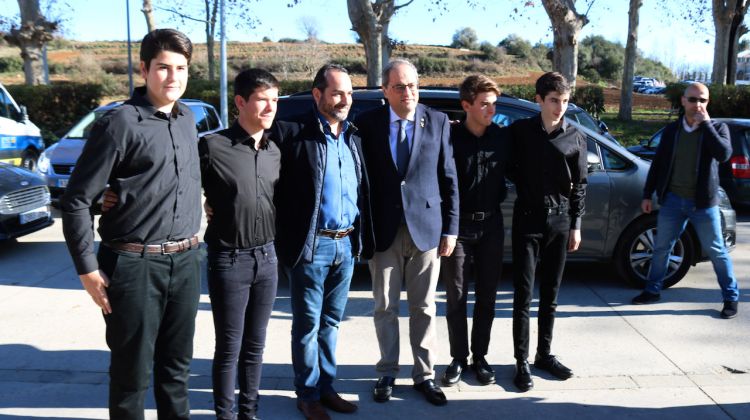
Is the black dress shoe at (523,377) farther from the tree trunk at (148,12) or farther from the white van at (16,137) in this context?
the tree trunk at (148,12)

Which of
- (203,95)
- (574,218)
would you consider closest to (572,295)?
(574,218)

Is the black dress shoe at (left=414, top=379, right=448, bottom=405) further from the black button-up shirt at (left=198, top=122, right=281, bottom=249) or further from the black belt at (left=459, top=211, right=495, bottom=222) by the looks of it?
the black button-up shirt at (left=198, top=122, right=281, bottom=249)

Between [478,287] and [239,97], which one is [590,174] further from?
[239,97]

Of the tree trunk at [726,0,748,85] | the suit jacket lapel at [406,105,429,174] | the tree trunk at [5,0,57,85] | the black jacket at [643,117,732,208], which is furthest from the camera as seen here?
the tree trunk at [726,0,748,85]

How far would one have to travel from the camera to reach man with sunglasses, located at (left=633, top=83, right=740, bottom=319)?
500 centimetres

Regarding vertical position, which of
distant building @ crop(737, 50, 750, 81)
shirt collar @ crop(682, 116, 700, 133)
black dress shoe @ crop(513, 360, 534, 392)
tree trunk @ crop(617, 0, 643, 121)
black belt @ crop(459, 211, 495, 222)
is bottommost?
black dress shoe @ crop(513, 360, 534, 392)

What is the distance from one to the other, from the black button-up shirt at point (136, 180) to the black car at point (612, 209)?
10.1ft

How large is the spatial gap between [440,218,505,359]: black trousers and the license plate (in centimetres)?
546

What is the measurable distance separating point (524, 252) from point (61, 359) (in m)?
3.20

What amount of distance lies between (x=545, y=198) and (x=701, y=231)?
202 cm

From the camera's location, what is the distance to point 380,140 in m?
3.57

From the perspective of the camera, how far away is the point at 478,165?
3.82 metres

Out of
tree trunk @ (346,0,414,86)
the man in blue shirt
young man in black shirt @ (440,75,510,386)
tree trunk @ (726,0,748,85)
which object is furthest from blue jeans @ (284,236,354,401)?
tree trunk @ (726,0,748,85)

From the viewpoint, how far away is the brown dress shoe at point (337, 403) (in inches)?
141
